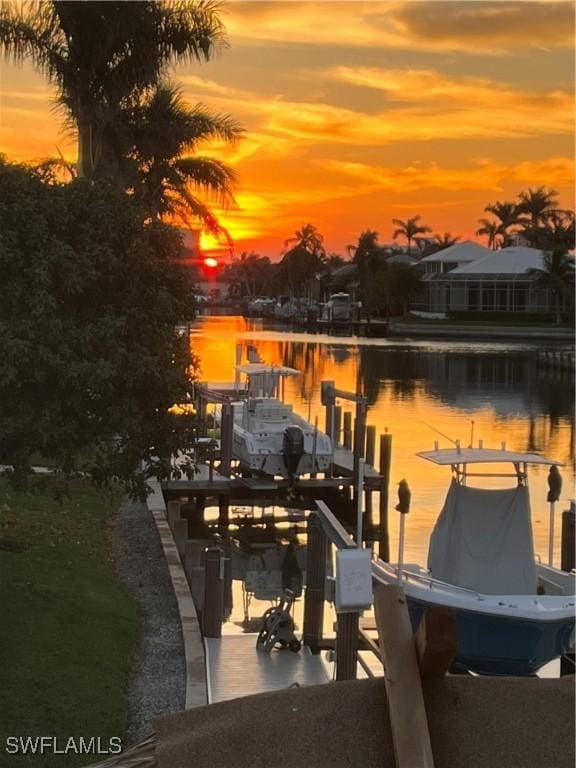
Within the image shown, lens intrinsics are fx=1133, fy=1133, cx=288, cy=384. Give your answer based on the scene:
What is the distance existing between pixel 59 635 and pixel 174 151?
21699 millimetres

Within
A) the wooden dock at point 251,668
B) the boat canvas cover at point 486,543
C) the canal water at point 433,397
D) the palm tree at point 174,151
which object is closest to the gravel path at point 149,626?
the wooden dock at point 251,668

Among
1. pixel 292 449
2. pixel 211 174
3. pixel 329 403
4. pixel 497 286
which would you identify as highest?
pixel 211 174

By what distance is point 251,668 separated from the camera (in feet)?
43.0

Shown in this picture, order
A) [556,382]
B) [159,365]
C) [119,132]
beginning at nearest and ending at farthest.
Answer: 1. [159,365]
2. [119,132]
3. [556,382]

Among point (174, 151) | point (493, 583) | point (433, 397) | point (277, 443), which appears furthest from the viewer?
point (433, 397)

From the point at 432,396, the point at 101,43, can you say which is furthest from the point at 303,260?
the point at 101,43

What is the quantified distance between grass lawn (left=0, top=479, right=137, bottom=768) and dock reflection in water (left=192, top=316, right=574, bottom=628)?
7993 mm

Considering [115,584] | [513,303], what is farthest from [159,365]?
[513,303]

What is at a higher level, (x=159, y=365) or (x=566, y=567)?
(x=159, y=365)

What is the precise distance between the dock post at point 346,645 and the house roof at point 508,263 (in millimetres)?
105710

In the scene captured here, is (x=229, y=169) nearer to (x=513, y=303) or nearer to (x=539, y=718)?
(x=539, y=718)

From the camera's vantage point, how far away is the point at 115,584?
51.1ft

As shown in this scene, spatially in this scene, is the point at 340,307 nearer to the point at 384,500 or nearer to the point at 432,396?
the point at 432,396

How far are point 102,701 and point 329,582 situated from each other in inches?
302
